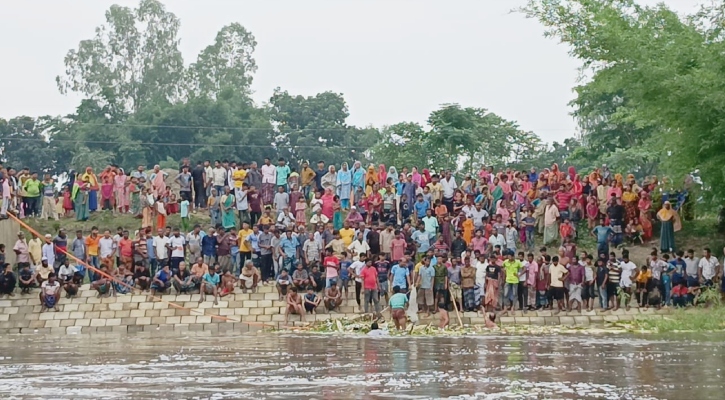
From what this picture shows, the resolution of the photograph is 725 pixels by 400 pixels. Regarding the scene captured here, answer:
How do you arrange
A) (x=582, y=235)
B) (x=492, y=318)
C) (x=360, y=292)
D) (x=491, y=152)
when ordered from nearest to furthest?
1. (x=492, y=318)
2. (x=360, y=292)
3. (x=582, y=235)
4. (x=491, y=152)

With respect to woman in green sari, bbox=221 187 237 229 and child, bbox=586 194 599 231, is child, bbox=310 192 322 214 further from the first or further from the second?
child, bbox=586 194 599 231

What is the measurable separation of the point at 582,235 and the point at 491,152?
18.0 meters

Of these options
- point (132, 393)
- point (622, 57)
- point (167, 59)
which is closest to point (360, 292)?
point (622, 57)

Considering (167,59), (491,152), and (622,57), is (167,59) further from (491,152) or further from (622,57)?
(622,57)

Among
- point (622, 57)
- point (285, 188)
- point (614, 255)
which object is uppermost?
point (622, 57)

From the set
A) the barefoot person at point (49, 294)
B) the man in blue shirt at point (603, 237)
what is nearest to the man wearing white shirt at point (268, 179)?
the barefoot person at point (49, 294)

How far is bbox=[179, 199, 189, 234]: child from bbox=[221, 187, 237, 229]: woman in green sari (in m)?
1.42

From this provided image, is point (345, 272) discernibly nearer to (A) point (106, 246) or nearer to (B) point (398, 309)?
(B) point (398, 309)

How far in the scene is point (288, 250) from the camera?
27.5 meters

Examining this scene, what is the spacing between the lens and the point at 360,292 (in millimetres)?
26875

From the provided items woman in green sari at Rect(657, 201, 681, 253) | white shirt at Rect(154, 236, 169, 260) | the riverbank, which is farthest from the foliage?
white shirt at Rect(154, 236, 169, 260)

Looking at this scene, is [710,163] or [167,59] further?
[167,59]

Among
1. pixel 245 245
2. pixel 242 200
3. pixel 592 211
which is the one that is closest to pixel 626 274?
pixel 592 211

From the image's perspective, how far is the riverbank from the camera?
2539cm
